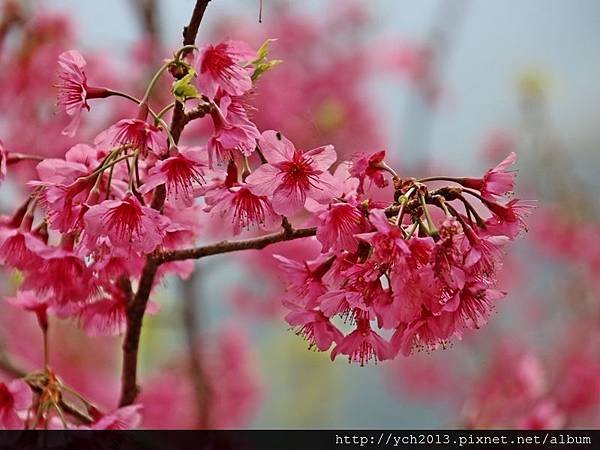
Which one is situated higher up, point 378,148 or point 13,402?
point 378,148

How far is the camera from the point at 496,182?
61 centimetres

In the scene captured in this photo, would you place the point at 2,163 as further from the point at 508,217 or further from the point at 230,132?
the point at 508,217

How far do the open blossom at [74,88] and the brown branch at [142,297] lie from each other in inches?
2.7

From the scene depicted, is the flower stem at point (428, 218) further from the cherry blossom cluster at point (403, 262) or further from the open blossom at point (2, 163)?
the open blossom at point (2, 163)

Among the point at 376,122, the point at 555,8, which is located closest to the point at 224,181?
the point at 376,122

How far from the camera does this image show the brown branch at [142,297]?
2.06 ft

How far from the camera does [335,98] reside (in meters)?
2.69

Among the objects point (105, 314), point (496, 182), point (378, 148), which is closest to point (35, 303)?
point (105, 314)

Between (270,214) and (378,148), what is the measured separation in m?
1.05

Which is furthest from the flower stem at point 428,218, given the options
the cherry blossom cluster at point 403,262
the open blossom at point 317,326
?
the open blossom at point 317,326

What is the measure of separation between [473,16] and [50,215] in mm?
3421

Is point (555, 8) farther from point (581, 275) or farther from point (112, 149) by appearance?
point (112, 149)

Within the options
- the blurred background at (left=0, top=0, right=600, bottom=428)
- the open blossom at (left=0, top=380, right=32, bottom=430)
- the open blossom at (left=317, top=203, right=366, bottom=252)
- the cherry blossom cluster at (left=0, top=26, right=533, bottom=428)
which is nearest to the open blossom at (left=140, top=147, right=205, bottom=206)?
the cherry blossom cluster at (left=0, top=26, right=533, bottom=428)

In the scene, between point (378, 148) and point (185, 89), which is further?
point (378, 148)
